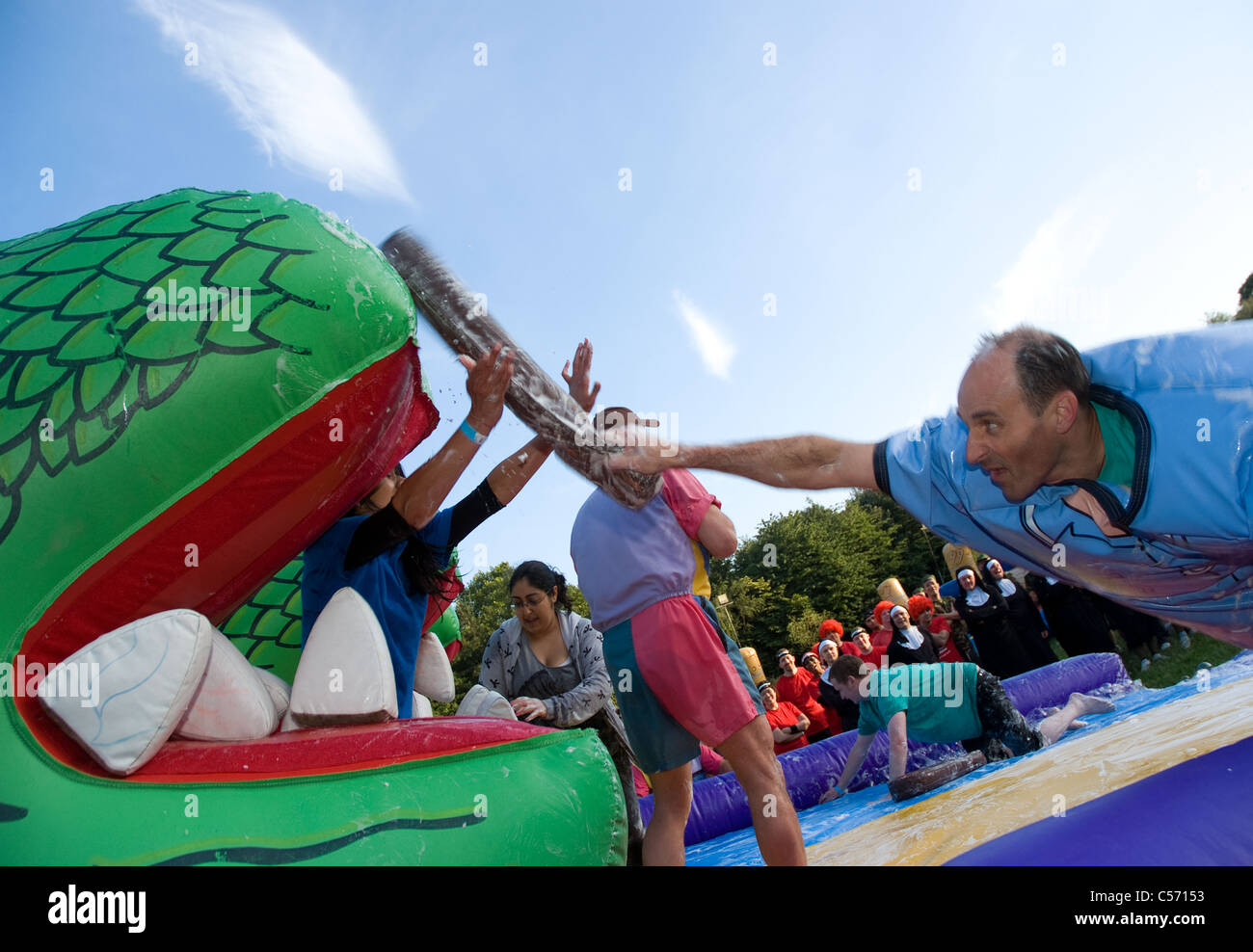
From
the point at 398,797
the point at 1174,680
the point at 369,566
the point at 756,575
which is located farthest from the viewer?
the point at 756,575

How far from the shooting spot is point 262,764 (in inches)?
62.6

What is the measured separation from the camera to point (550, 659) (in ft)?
13.1

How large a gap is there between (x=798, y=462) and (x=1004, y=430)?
0.54 meters

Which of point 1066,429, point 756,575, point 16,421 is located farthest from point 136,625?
point 756,575

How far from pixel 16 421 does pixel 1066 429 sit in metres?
2.32

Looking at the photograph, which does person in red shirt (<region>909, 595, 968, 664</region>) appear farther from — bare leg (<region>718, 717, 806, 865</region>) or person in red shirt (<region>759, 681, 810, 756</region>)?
bare leg (<region>718, 717, 806, 865</region>)

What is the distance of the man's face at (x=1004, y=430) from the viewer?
2.01 metres

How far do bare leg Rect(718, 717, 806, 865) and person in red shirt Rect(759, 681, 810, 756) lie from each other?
4608 millimetres

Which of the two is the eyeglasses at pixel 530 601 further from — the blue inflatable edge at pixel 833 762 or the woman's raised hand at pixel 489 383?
the woman's raised hand at pixel 489 383

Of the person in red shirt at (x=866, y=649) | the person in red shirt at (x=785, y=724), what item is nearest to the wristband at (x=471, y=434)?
the person in red shirt at (x=785, y=724)

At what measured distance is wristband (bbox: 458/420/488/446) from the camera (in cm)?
217

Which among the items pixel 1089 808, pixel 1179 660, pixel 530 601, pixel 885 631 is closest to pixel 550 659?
pixel 530 601

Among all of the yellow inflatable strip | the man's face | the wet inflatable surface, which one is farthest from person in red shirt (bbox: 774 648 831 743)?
the man's face

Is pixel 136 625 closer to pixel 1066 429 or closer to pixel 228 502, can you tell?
pixel 228 502
